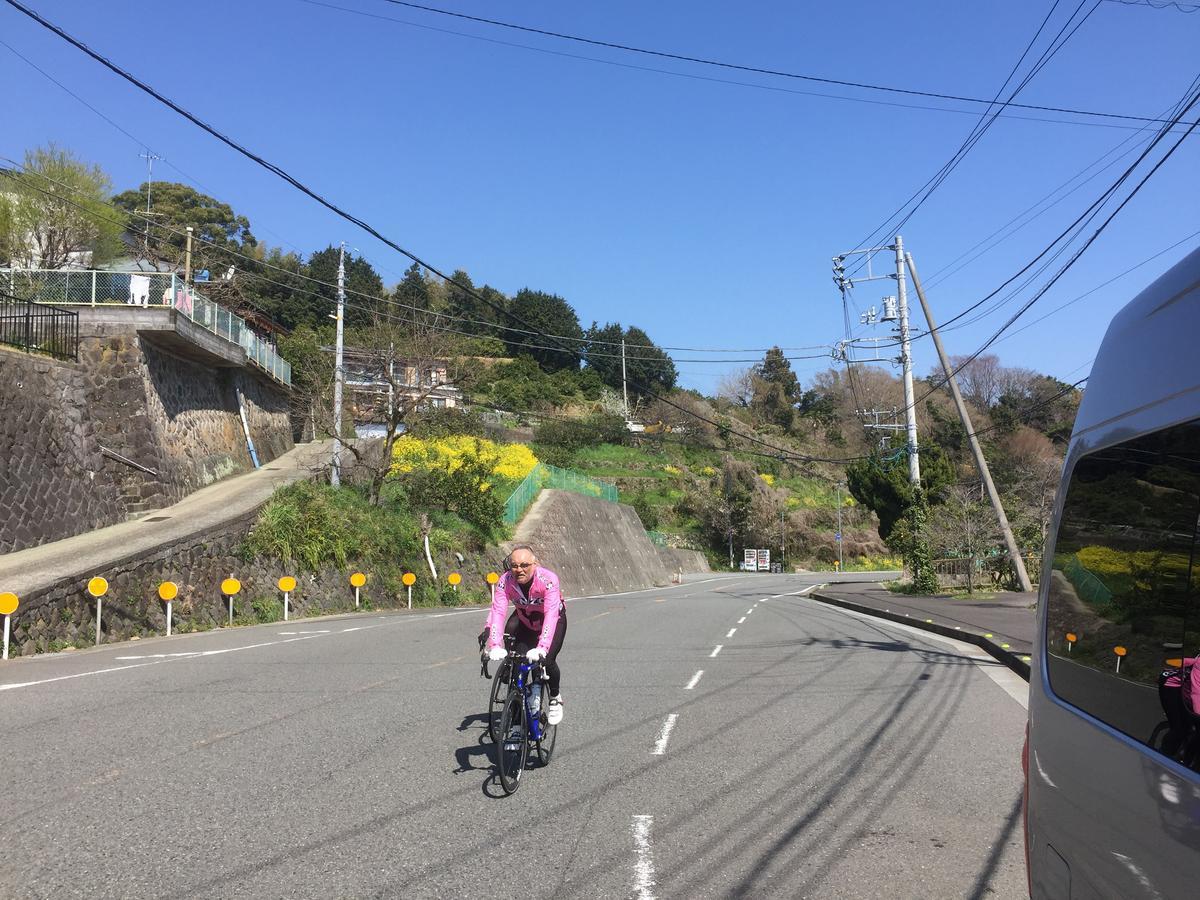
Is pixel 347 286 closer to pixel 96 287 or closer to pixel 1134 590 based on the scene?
Answer: pixel 96 287

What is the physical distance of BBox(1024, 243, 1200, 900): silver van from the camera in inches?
96.3

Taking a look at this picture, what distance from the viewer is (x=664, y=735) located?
323 inches

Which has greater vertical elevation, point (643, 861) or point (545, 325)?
point (545, 325)

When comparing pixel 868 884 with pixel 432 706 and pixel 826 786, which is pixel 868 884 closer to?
pixel 826 786

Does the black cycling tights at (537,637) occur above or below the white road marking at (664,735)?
above

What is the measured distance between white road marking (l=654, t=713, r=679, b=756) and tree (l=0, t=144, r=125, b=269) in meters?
30.0

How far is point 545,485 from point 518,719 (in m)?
38.8

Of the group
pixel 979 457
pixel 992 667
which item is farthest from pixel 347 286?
pixel 992 667

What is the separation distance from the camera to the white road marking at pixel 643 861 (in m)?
4.51

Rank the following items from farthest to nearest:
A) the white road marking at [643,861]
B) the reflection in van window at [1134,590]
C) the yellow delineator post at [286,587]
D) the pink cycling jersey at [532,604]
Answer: the yellow delineator post at [286,587] < the pink cycling jersey at [532,604] < the white road marking at [643,861] < the reflection in van window at [1134,590]

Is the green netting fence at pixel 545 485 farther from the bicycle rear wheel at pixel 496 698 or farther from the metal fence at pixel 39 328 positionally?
the bicycle rear wheel at pixel 496 698

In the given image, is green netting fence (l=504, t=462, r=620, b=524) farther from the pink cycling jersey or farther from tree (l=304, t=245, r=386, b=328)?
the pink cycling jersey

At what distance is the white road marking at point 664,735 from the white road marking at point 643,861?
6.20 feet

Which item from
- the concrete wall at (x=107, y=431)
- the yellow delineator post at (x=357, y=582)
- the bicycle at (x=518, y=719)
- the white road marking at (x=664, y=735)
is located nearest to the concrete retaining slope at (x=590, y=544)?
the yellow delineator post at (x=357, y=582)
